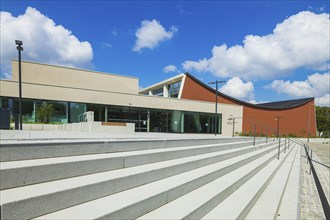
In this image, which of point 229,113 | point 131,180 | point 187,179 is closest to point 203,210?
point 187,179

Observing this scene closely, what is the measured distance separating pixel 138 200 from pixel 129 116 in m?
21.0

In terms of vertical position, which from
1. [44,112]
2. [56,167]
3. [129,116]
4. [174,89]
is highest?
[174,89]

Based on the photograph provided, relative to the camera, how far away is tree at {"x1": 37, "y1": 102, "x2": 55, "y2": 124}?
17.8 metres

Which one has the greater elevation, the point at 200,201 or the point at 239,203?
the point at 200,201

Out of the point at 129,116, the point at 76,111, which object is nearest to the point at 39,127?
the point at 76,111

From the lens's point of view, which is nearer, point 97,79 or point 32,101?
point 32,101

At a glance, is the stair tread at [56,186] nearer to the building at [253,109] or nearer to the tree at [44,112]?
the tree at [44,112]

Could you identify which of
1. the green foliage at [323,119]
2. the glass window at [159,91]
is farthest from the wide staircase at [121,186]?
the green foliage at [323,119]

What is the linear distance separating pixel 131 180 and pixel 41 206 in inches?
49.9

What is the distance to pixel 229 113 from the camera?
3216 cm

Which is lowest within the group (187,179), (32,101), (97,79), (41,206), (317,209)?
(317,209)

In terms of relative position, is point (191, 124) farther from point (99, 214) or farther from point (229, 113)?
point (99, 214)

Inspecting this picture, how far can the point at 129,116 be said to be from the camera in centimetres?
2336

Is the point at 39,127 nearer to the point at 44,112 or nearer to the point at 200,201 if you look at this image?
the point at 44,112
